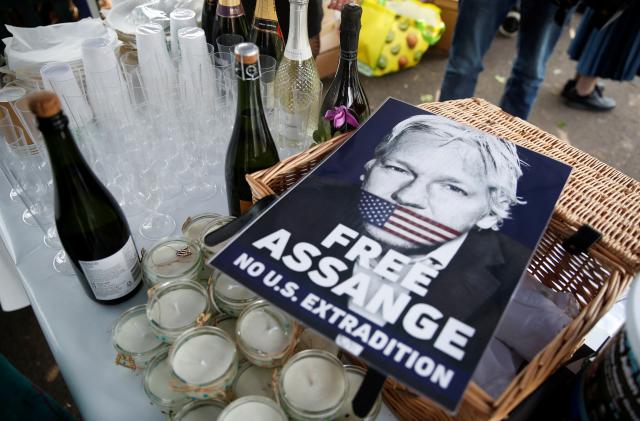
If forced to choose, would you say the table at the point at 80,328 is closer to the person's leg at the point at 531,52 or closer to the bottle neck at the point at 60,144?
the bottle neck at the point at 60,144

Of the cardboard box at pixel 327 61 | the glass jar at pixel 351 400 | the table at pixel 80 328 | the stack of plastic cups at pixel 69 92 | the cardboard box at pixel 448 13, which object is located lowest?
the cardboard box at pixel 327 61

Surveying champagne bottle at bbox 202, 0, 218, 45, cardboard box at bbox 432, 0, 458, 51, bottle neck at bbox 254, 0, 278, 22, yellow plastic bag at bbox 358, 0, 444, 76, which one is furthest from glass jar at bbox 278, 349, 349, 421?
cardboard box at bbox 432, 0, 458, 51

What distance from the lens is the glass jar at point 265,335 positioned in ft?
1.49

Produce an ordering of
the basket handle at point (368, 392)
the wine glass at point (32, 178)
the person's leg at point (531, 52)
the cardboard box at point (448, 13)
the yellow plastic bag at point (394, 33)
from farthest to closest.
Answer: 1. the cardboard box at point (448, 13)
2. the yellow plastic bag at point (394, 33)
3. the person's leg at point (531, 52)
4. the wine glass at point (32, 178)
5. the basket handle at point (368, 392)

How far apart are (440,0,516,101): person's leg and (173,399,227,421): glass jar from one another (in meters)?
1.55

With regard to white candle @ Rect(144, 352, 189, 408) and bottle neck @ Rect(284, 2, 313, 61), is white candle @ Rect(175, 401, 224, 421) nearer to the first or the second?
white candle @ Rect(144, 352, 189, 408)

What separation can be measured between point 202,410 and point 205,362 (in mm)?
56

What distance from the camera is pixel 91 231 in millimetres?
577

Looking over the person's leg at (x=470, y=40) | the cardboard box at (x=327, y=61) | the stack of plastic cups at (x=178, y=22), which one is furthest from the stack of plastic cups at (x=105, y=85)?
the cardboard box at (x=327, y=61)

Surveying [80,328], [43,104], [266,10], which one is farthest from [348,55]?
[80,328]

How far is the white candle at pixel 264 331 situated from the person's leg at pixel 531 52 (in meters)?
1.51

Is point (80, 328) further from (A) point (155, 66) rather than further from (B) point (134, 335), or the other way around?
(A) point (155, 66)

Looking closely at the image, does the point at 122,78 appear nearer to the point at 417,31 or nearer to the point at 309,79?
the point at 309,79

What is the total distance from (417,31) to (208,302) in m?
2.25
